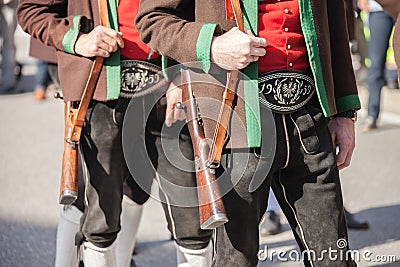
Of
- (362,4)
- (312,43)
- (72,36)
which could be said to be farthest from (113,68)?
(362,4)

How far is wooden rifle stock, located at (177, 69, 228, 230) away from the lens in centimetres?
241

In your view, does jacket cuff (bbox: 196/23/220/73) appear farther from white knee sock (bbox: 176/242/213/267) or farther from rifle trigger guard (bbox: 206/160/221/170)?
white knee sock (bbox: 176/242/213/267)

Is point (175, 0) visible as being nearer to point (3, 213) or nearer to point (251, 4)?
point (251, 4)

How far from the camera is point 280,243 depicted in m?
4.72

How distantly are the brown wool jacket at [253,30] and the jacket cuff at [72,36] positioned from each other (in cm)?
54

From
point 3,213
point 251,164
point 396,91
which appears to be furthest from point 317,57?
point 396,91

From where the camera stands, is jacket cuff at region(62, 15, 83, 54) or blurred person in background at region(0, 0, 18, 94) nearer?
jacket cuff at region(62, 15, 83, 54)

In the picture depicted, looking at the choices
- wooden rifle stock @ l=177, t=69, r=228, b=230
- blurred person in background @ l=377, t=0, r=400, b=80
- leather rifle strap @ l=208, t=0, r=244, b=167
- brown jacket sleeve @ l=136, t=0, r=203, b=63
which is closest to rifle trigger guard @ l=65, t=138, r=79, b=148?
wooden rifle stock @ l=177, t=69, r=228, b=230

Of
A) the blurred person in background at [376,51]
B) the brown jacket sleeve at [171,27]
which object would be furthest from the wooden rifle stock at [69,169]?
the blurred person in background at [376,51]

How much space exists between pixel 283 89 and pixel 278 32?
18cm

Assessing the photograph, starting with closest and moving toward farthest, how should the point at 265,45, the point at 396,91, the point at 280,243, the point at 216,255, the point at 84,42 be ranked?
the point at 265,45 < the point at 216,255 < the point at 84,42 < the point at 280,243 < the point at 396,91

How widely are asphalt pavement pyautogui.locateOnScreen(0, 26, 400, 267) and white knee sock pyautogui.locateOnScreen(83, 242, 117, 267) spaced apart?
128 centimetres

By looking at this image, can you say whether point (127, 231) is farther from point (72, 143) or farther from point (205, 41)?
point (205, 41)

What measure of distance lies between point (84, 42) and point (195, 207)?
2.56ft
